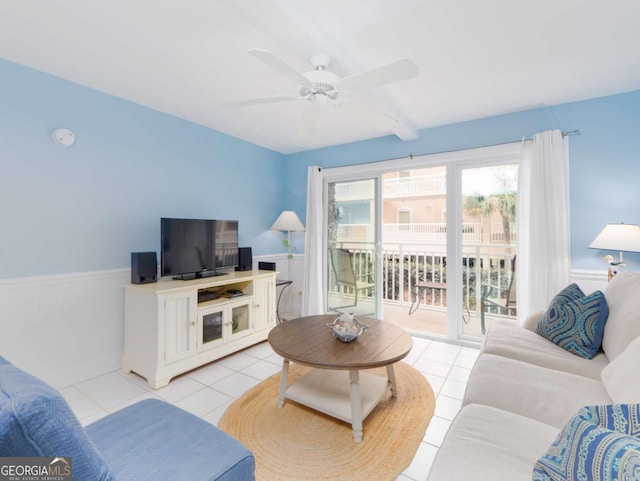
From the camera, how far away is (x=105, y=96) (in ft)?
8.29

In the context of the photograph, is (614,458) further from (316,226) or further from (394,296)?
(394,296)

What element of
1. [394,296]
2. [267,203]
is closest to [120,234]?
[267,203]

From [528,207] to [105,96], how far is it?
3780 mm

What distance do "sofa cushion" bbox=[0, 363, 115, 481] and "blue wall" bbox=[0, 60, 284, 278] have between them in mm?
2103

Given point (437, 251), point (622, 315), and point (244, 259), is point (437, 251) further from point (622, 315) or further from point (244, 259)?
point (622, 315)

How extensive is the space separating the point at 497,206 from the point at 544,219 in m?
0.52

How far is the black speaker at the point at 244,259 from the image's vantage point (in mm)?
3562

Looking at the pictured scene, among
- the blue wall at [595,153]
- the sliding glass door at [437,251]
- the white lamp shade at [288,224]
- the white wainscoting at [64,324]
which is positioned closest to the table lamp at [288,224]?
the white lamp shade at [288,224]

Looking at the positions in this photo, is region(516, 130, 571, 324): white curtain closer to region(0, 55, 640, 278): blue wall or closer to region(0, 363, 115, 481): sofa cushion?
region(0, 55, 640, 278): blue wall

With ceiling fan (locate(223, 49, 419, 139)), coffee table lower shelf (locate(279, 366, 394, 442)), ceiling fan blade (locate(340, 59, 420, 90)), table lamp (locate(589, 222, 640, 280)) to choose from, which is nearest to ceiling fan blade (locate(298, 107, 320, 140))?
ceiling fan (locate(223, 49, 419, 139))

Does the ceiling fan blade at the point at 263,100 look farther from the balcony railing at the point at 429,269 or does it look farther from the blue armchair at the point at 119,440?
the balcony railing at the point at 429,269

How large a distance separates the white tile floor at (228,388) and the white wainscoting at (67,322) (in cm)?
17

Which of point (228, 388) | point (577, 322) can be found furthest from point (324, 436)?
point (577, 322)
